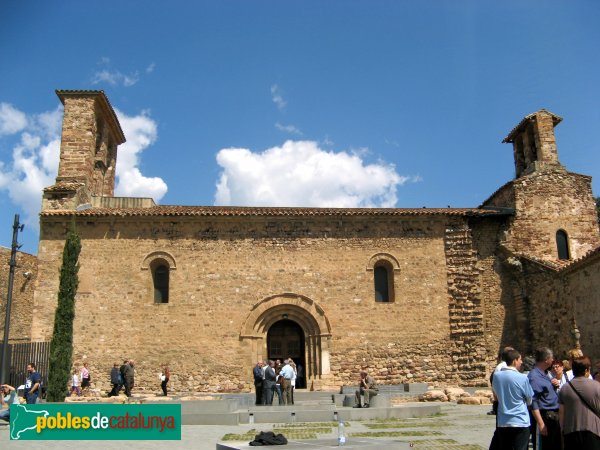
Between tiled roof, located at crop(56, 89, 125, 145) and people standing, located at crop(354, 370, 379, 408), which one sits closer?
people standing, located at crop(354, 370, 379, 408)

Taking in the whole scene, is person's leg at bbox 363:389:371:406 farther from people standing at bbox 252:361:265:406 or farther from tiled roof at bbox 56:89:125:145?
tiled roof at bbox 56:89:125:145

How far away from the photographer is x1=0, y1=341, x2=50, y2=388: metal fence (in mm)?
19984

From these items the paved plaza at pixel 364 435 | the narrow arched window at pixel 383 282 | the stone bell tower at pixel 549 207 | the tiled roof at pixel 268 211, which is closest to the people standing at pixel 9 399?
the paved plaza at pixel 364 435

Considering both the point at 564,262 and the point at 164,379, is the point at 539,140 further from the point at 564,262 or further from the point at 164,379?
the point at 164,379

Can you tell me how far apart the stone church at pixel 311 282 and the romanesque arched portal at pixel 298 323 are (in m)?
0.05

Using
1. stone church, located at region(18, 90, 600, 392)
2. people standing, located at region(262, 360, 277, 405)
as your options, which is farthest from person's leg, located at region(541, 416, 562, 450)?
stone church, located at region(18, 90, 600, 392)

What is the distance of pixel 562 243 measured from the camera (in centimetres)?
2402

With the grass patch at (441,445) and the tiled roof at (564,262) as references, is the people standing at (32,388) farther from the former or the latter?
the tiled roof at (564,262)

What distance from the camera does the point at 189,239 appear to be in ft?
74.0

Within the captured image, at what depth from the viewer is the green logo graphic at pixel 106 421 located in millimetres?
8414

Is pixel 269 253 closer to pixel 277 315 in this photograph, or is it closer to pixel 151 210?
pixel 277 315

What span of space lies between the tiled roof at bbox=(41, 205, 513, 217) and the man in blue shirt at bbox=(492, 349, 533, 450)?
54.0 feet

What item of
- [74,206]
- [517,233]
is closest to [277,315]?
[74,206]

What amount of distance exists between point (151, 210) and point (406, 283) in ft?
35.6
